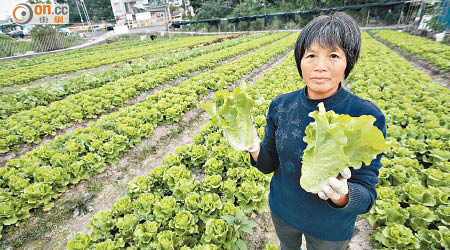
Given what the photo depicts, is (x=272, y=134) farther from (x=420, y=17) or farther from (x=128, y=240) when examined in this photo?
(x=420, y=17)

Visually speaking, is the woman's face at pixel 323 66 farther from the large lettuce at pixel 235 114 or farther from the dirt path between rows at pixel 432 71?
the dirt path between rows at pixel 432 71

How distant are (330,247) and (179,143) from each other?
6.21 meters

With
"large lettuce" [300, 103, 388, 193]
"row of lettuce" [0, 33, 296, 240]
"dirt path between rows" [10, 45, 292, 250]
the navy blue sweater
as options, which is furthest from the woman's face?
"row of lettuce" [0, 33, 296, 240]

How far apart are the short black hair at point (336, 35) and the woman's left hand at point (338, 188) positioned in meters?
0.89

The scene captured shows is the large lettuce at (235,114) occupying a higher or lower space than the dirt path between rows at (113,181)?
higher

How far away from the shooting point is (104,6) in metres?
96.4

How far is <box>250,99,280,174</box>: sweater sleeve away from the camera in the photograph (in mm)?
2080

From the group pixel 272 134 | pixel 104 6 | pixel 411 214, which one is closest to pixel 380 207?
pixel 411 214

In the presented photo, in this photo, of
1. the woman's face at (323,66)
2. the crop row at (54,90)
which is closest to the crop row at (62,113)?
the crop row at (54,90)

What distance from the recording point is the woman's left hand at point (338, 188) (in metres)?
1.26

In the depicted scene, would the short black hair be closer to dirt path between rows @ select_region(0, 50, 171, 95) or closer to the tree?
dirt path between rows @ select_region(0, 50, 171, 95)

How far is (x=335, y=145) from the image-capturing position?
1.28 meters

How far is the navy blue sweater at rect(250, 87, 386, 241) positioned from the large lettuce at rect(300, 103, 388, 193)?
293 mm

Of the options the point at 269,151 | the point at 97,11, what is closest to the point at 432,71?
the point at 269,151
